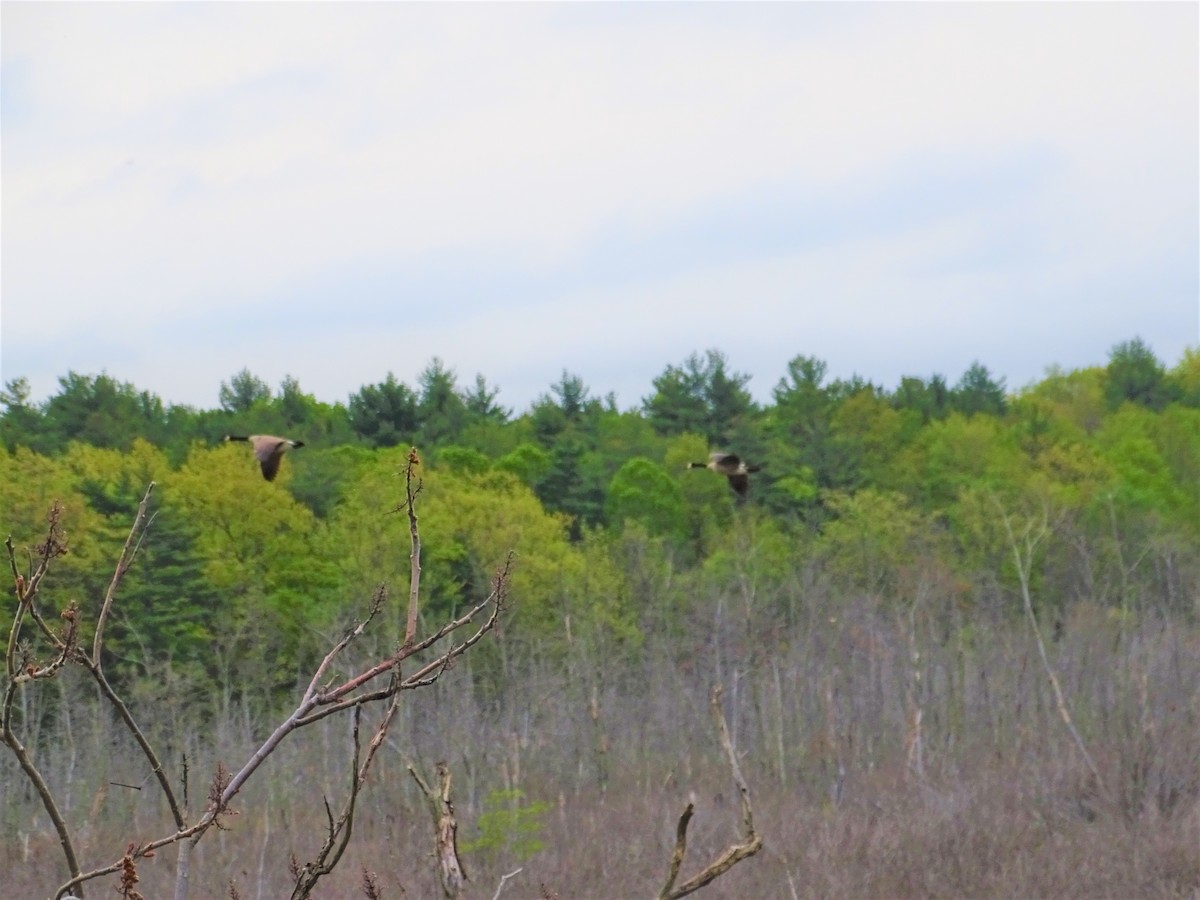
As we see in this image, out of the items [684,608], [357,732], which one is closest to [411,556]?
[357,732]

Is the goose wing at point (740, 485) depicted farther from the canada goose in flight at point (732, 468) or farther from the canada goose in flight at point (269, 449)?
the canada goose in flight at point (269, 449)

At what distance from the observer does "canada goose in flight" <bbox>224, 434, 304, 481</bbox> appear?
3.78 meters

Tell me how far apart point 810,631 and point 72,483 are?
18.4 meters

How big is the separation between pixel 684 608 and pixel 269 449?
37734 mm

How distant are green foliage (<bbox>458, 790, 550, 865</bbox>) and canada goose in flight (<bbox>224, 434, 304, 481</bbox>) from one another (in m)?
16.4

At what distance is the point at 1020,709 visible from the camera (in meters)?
32.7

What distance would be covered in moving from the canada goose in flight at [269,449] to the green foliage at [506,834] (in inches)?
647

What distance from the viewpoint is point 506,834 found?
944 inches

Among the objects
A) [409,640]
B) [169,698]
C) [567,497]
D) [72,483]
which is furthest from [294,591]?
[409,640]

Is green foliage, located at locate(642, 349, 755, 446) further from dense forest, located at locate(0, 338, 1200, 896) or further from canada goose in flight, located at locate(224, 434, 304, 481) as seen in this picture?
canada goose in flight, located at locate(224, 434, 304, 481)

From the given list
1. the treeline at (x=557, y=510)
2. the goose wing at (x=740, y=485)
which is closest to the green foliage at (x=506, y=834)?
the treeline at (x=557, y=510)

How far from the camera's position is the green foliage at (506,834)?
21.4 meters

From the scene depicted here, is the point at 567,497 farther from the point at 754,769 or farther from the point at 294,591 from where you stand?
the point at 754,769

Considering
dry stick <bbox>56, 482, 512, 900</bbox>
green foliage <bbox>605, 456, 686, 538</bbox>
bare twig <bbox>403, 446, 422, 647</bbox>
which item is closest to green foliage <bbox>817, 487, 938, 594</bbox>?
green foliage <bbox>605, 456, 686, 538</bbox>
